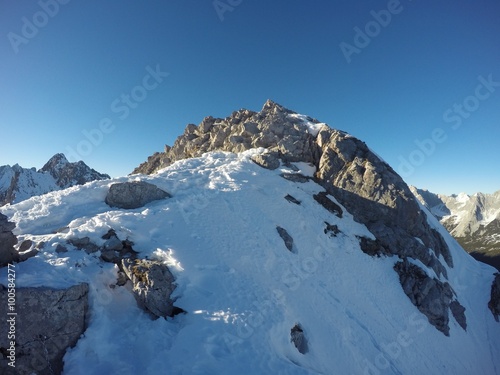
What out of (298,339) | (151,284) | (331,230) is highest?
(331,230)

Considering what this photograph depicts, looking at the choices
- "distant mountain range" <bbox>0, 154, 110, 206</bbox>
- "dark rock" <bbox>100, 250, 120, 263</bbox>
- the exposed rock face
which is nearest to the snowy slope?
"dark rock" <bbox>100, 250, 120, 263</bbox>

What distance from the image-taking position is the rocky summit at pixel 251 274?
1166cm

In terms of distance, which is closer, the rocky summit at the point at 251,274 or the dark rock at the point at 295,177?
the rocky summit at the point at 251,274

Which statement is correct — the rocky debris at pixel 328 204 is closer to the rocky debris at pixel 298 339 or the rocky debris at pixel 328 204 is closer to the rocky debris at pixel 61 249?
the rocky debris at pixel 298 339

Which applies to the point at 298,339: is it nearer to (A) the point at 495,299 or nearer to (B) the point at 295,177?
(B) the point at 295,177

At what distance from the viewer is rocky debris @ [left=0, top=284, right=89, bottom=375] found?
1017 cm

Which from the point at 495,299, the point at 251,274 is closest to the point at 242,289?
the point at 251,274

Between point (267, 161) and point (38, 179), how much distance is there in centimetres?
20791

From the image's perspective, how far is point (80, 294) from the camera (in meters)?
12.5

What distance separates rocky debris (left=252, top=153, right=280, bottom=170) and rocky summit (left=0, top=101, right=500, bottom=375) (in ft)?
0.64

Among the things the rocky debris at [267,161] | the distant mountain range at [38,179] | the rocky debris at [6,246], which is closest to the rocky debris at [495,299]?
the rocky debris at [267,161]

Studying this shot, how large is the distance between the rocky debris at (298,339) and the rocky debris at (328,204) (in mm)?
18216

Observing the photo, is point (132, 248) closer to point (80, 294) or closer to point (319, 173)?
point (80, 294)

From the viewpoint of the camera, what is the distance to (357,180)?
35.2 metres
